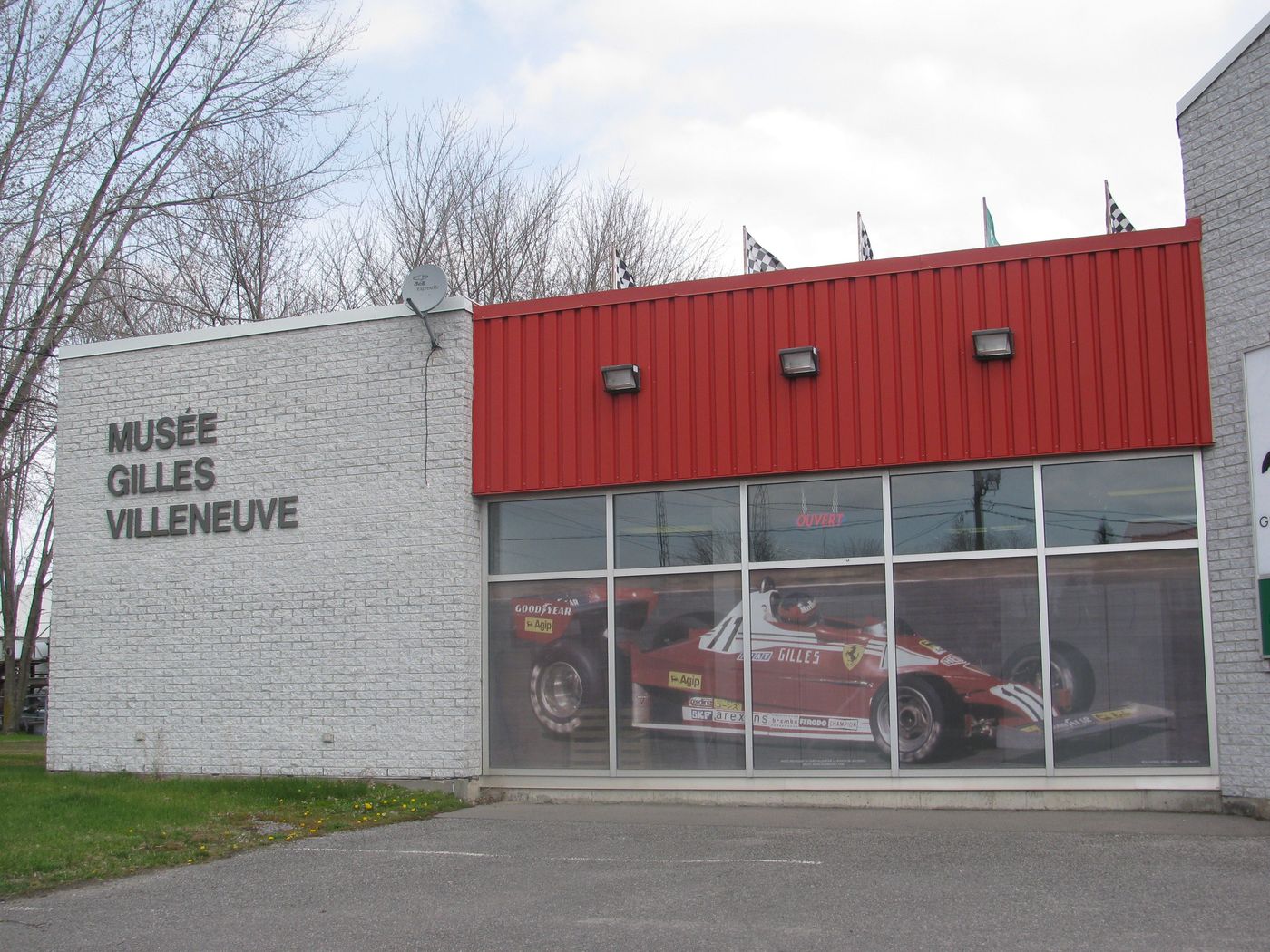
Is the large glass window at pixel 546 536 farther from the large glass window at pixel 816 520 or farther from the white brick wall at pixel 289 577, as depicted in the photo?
the large glass window at pixel 816 520

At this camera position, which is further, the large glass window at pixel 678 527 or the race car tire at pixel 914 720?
the large glass window at pixel 678 527

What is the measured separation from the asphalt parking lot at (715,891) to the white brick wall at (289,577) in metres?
2.66

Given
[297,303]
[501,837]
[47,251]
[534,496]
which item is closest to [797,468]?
[534,496]

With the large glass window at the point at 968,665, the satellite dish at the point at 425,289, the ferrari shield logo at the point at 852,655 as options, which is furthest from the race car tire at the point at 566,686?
the satellite dish at the point at 425,289

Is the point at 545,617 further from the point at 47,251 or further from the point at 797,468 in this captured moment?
the point at 47,251

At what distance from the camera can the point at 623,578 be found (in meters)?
13.0

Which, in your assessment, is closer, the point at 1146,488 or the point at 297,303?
the point at 1146,488

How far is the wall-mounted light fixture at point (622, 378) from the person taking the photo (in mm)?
13023

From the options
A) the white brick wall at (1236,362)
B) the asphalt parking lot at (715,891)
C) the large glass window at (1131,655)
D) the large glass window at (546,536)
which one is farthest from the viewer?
the large glass window at (546,536)

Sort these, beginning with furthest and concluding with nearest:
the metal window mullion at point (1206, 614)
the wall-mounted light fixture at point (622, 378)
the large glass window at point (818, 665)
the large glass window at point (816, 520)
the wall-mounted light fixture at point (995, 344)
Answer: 1. the wall-mounted light fixture at point (622, 378)
2. the large glass window at point (816, 520)
3. the large glass window at point (818, 665)
4. the wall-mounted light fixture at point (995, 344)
5. the metal window mullion at point (1206, 614)

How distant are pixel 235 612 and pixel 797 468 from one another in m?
6.30

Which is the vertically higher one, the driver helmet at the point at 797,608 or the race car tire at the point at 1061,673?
the driver helmet at the point at 797,608

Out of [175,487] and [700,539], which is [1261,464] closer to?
[700,539]

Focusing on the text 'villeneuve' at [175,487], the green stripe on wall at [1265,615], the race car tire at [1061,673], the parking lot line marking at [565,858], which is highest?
the text 'villeneuve' at [175,487]
